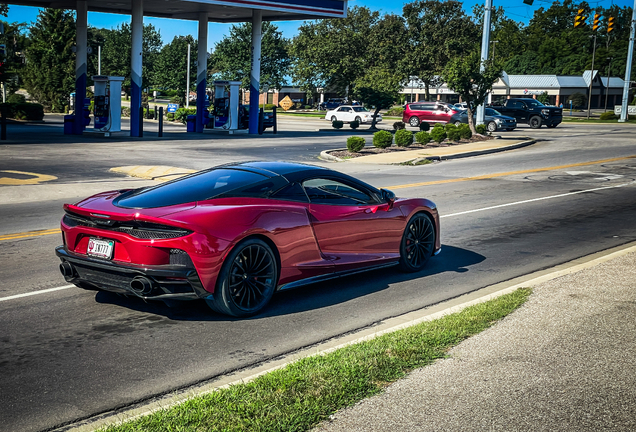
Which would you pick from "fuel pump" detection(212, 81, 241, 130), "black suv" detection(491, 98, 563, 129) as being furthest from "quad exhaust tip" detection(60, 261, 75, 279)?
"black suv" detection(491, 98, 563, 129)

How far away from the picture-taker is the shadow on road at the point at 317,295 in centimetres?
647

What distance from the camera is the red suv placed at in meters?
45.7

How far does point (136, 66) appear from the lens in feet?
105

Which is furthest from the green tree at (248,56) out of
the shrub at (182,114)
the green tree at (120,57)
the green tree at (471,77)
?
the green tree at (471,77)

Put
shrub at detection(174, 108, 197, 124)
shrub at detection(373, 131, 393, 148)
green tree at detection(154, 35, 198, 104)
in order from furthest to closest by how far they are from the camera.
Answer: green tree at detection(154, 35, 198, 104) < shrub at detection(174, 108, 197, 124) < shrub at detection(373, 131, 393, 148)

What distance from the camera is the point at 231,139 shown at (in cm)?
3328

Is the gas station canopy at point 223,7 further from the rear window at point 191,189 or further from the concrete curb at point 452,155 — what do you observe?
the rear window at point 191,189

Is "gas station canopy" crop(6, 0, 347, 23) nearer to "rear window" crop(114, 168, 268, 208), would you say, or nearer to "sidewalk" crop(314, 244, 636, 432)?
"rear window" crop(114, 168, 268, 208)

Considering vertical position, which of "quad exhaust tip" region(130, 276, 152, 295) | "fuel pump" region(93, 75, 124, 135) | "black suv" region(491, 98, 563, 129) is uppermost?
"black suv" region(491, 98, 563, 129)

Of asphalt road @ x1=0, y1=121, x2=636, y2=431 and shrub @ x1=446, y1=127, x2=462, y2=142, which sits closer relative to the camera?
asphalt road @ x1=0, y1=121, x2=636, y2=431

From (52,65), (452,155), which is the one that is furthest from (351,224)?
(52,65)

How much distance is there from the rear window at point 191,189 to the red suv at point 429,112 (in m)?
40.0

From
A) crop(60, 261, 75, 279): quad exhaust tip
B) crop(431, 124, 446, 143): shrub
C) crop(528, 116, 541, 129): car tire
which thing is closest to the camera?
crop(60, 261, 75, 279): quad exhaust tip

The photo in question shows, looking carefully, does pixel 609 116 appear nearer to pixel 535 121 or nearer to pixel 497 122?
pixel 535 121
